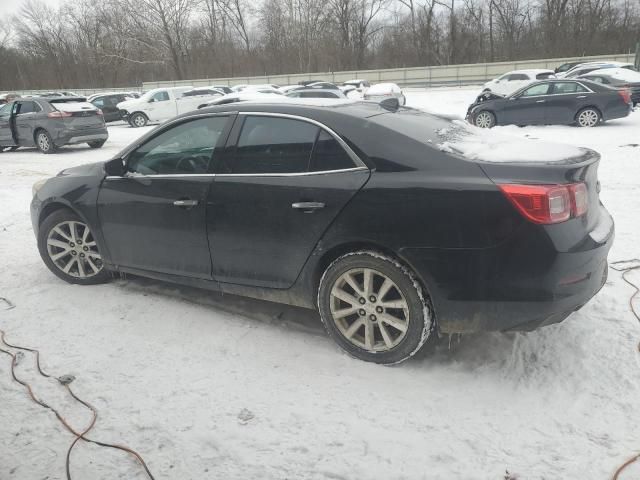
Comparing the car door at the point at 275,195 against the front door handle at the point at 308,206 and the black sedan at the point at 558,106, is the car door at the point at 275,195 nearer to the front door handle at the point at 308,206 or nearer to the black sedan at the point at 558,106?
the front door handle at the point at 308,206

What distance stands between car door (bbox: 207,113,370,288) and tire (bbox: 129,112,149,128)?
69.0 ft

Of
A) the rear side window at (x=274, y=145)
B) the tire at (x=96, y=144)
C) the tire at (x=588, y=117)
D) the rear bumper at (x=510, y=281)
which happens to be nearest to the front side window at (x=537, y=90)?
the tire at (x=588, y=117)

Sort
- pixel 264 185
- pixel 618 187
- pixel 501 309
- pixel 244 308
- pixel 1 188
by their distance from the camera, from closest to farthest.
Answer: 1. pixel 501 309
2. pixel 264 185
3. pixel 244 308
4. pixel 618 187
5. pixel 1 188

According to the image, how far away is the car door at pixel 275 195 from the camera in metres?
3.09

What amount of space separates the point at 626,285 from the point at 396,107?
7.69 ft

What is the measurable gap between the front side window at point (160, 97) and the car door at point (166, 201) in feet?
66.9

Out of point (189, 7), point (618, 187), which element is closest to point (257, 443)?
point (618, 187)

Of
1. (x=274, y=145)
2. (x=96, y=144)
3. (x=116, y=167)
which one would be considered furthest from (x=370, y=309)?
(x=96, y=144)

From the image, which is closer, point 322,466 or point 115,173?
point 322,466

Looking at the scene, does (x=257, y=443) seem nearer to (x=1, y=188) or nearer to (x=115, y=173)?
(x=115, y=173)

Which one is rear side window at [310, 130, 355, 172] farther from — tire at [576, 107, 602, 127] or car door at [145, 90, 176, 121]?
car door at [145, 90, 176, 121]

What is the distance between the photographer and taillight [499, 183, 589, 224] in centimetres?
262

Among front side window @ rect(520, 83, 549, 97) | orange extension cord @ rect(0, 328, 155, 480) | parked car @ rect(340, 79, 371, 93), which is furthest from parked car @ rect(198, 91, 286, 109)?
parked car @ rect(340, 79, 371, 93)

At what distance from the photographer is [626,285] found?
4.13 meters
